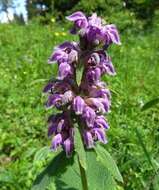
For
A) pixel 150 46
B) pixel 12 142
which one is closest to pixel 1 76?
pixel 12 142

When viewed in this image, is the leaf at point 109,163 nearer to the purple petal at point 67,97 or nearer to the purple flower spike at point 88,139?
the purple flower spike at point 88,139

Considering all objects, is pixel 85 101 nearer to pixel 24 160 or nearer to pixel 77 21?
pixel 77 21

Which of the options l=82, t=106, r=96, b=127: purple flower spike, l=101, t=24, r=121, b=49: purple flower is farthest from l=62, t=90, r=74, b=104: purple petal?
l=101, t=24, r=121, b=49: purple flower

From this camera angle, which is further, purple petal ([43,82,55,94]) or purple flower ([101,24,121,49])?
purple petal ([43,82,55,94])

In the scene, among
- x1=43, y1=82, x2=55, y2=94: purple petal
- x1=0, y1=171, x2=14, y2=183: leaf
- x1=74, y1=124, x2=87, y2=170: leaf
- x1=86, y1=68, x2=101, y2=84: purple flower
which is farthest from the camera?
x1=0, y1=171, x2=14, y2=183: leaf

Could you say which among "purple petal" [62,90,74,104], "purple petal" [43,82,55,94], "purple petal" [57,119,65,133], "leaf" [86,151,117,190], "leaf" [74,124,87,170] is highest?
"purple petal" [43,82,55,94]

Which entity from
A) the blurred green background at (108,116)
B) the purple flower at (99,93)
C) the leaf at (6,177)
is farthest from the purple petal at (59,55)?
the leaf at (6,177)

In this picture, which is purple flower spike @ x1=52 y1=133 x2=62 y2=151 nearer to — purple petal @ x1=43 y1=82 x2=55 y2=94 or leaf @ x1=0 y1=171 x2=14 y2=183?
purple petal @ x1=43 y1=82 x2=55 y2=94
